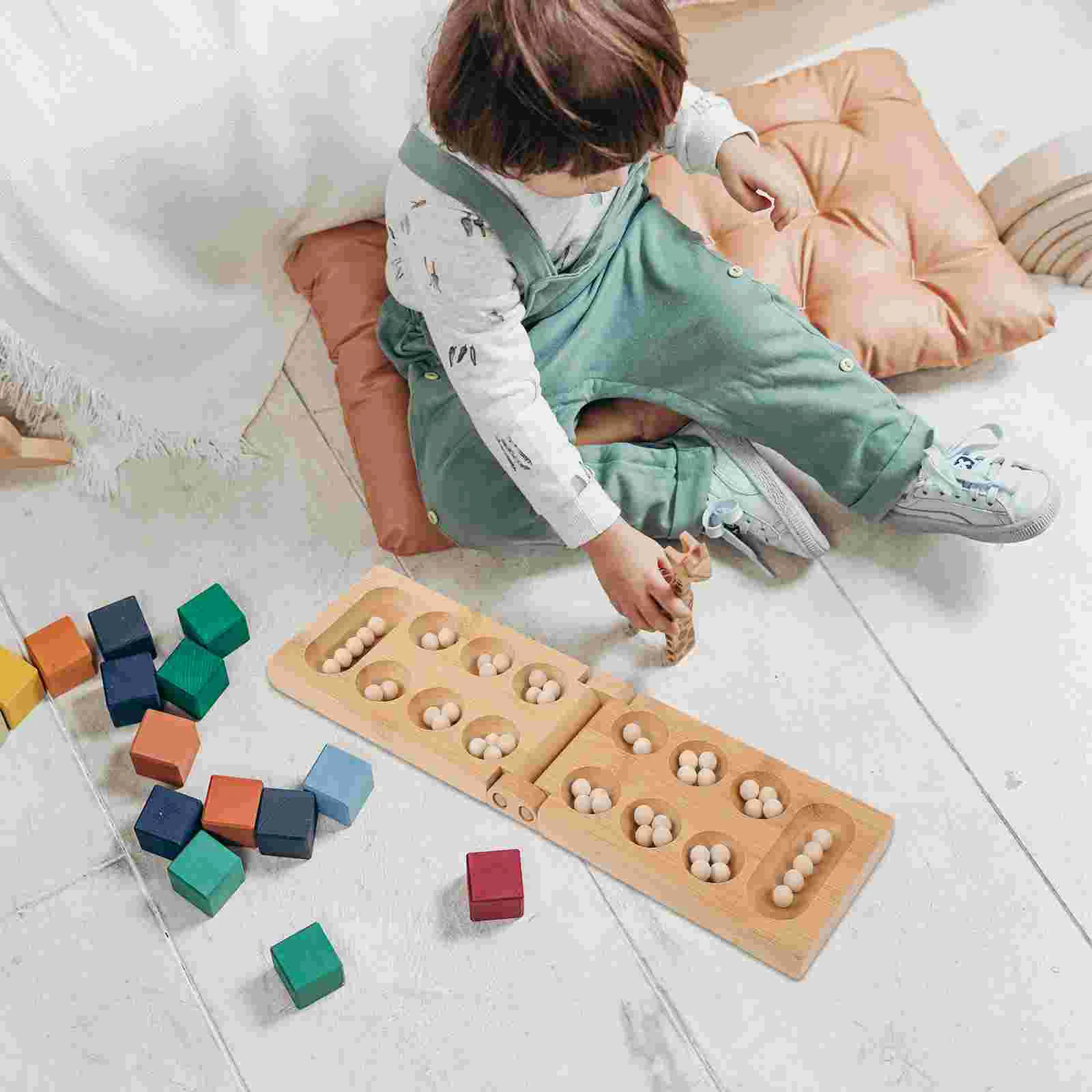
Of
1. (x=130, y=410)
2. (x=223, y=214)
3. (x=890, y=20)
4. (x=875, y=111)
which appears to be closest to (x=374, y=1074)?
(x=130, y=410)

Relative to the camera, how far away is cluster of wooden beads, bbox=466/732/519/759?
105 cm

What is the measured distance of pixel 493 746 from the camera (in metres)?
1.05

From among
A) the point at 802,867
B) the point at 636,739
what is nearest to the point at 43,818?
the point at 636,739

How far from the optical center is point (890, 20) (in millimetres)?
1638

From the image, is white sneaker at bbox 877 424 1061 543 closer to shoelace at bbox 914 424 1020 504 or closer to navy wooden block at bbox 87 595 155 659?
shoelace at bbox 914 424 1020 504

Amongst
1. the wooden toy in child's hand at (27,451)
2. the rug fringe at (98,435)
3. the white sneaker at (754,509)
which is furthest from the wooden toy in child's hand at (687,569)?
the wooden toy in child's hand at (27,451)

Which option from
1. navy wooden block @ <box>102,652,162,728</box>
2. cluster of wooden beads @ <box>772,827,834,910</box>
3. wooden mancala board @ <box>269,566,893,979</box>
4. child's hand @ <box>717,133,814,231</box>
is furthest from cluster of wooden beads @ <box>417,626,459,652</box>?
child's hand @ <box>717,133,814,231</box>

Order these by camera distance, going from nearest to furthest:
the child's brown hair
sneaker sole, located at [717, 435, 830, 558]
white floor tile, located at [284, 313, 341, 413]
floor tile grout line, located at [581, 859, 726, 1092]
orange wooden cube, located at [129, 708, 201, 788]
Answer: the child's brown hair, floor tile grout line, located at [581, 859, 726, 1092], orange wooden cube, located at [129, 708, 201, 788], sneaker sole, located at [717, 435, 830, 558], white floor tile, located at [284, 313, 341, 413]

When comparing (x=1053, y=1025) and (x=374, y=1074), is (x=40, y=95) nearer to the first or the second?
(x=374, y=1074)

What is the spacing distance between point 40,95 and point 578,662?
64cm

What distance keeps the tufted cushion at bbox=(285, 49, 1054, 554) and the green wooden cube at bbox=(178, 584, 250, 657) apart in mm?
146

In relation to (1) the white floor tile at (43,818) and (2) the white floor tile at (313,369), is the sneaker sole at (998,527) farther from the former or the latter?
(1) the white floor tile at (43,818)

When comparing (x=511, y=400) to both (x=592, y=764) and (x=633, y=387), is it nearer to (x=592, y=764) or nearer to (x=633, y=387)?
(x=633, y=387)

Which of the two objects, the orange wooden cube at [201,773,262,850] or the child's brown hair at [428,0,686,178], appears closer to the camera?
the child's brown hair at [428,0,686,178]
